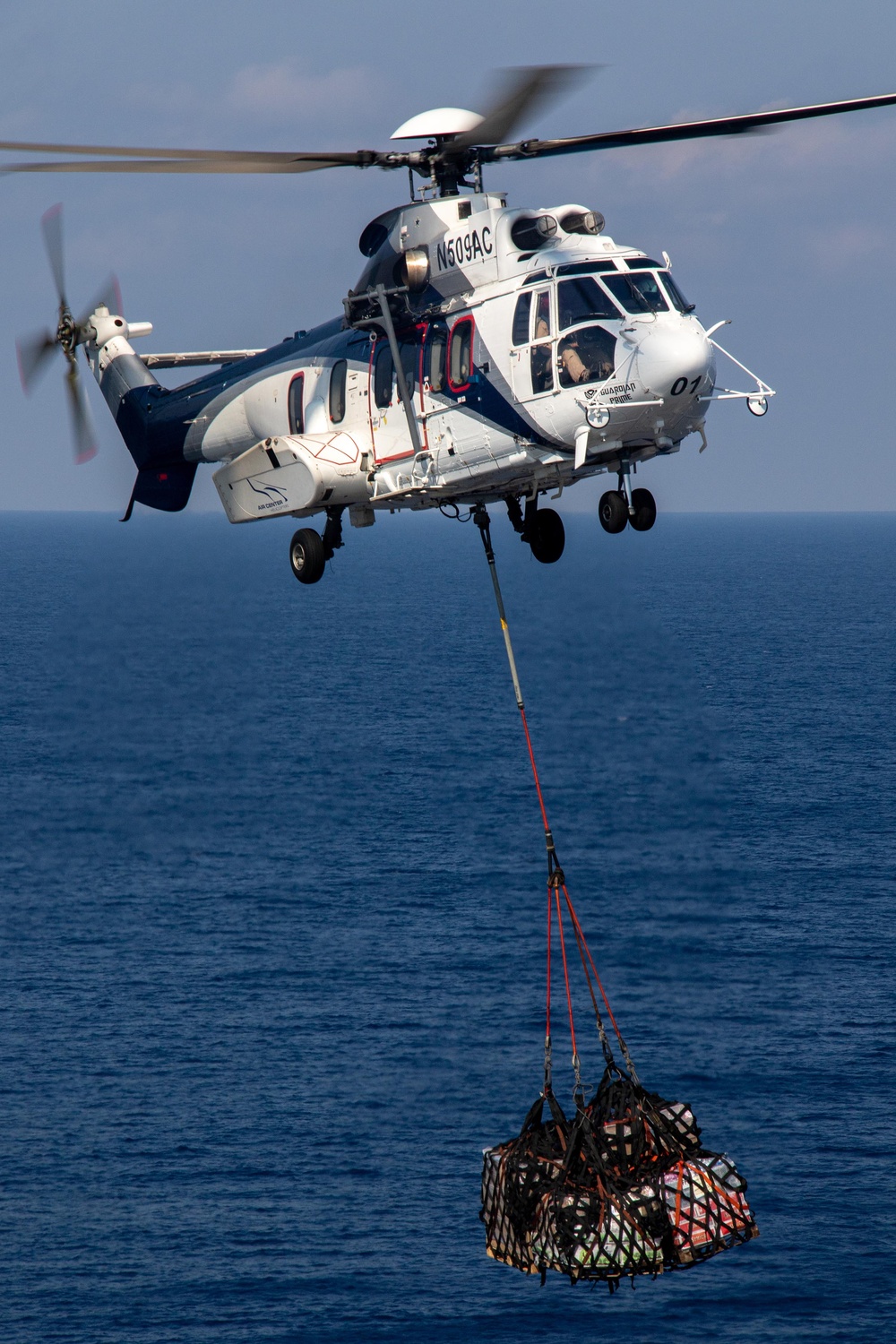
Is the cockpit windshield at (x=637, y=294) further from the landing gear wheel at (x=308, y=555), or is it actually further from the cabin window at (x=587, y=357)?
the landing gear wheel at (x=308, y=555)

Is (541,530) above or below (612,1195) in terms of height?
above

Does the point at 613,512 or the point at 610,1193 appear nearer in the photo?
the point at 613,512

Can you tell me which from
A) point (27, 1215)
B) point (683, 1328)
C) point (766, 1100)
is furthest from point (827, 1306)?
point (27, 1215)

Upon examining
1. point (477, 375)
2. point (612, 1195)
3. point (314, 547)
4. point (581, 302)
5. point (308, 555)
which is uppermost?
point (581, 302)

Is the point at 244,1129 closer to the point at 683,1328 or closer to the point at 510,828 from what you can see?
the point at 683,1328

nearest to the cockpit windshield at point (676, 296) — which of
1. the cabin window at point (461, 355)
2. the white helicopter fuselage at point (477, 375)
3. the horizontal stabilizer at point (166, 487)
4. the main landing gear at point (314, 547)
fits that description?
the white helicopter fuselage at point (477, 375)

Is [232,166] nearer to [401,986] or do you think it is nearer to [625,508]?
[625,508]

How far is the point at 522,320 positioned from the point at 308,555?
587cm

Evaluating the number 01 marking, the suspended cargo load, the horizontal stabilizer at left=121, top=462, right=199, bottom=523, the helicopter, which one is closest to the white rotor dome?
the helicopter

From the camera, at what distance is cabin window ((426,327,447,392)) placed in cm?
2825

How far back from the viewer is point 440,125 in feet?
85.6

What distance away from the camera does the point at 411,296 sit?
28703 millimetres

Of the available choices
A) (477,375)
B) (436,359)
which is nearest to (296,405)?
(436,359)

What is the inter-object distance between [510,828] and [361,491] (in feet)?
408
